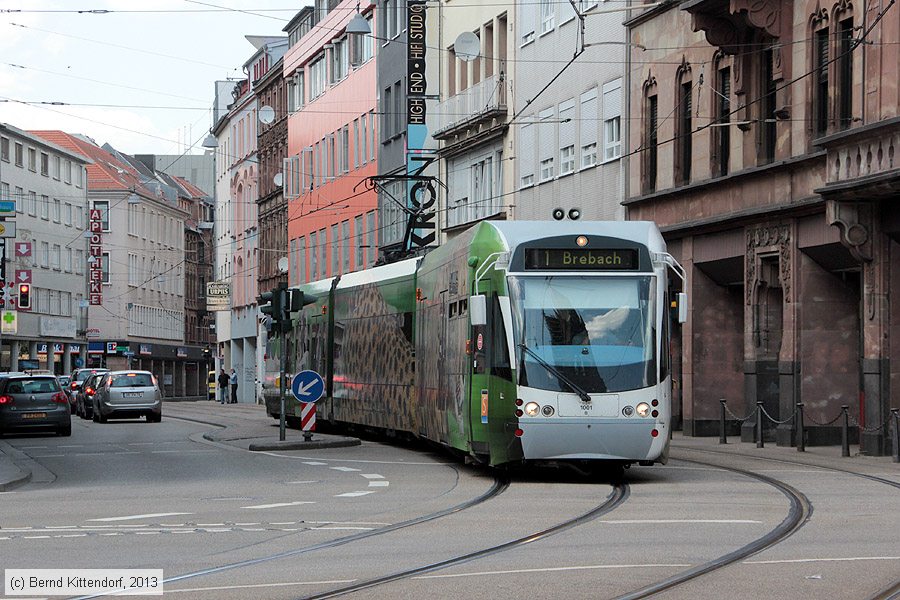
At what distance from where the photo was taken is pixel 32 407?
41688 millimetres

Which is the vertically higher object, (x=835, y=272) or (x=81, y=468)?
(x=835, y=272)

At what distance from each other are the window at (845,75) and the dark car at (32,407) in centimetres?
1932

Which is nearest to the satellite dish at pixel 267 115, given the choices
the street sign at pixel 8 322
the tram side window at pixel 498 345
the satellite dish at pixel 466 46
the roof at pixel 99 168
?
the street sign at pixel 8 322

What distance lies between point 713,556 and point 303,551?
3.10 meters

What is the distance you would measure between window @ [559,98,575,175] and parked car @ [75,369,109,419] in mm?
18585

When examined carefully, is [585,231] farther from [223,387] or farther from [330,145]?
[223,387]

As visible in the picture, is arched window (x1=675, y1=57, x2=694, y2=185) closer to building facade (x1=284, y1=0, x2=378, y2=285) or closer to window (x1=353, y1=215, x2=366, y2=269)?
building facade (x1=284, y1=0, x2=378, y2=285)

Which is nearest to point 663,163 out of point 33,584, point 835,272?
point 835,272

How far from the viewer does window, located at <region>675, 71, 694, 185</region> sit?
38.6m

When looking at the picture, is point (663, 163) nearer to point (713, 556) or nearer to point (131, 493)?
point (131, 493)

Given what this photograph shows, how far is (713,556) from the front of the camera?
13.2m

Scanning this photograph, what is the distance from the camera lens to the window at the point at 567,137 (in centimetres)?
4609

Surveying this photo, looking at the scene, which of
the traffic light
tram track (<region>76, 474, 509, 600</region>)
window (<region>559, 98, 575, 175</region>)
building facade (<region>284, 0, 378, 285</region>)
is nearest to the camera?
tram track (<region>76, 474, 509, 600</region>)

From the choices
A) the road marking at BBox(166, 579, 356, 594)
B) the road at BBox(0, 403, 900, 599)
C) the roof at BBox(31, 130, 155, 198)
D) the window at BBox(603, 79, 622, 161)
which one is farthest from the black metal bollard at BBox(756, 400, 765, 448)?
the roof at BBox(31, 130, 155, 198)
